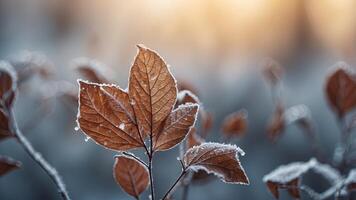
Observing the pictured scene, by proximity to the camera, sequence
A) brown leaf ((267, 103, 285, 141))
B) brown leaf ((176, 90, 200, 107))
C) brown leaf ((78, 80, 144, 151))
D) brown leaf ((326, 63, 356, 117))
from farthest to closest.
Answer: brown leaf ((267, 103, 285, 141)), brown leaf ((326, 63, 356, 117)), brown leaf ((176, 90, 200, 107)), brown leaf ((78, 80, 144, 151))

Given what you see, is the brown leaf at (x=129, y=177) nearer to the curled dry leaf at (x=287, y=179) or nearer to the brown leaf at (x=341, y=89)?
the curled dry leaf at (x=287, y=179)

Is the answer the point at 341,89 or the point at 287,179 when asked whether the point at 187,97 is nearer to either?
the point at 287,179

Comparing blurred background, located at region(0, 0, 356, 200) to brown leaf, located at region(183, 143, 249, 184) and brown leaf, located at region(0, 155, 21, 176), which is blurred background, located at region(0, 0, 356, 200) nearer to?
brown leaf, located at region(0, 155, 21, 176)

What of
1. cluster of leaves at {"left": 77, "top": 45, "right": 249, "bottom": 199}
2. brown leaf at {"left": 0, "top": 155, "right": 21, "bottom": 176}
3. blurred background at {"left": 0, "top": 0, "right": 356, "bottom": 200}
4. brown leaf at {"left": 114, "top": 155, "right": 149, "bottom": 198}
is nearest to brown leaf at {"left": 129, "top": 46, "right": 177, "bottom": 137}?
cluster of leaves at {"left": 77, "top": 45, "right": 249, "bottom": 199}

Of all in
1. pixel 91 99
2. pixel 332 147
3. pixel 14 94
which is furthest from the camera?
pixel 332 147

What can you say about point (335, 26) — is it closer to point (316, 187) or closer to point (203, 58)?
point (203, 58)

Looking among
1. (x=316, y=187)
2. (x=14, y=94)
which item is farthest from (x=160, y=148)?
(x=316, y=187)
